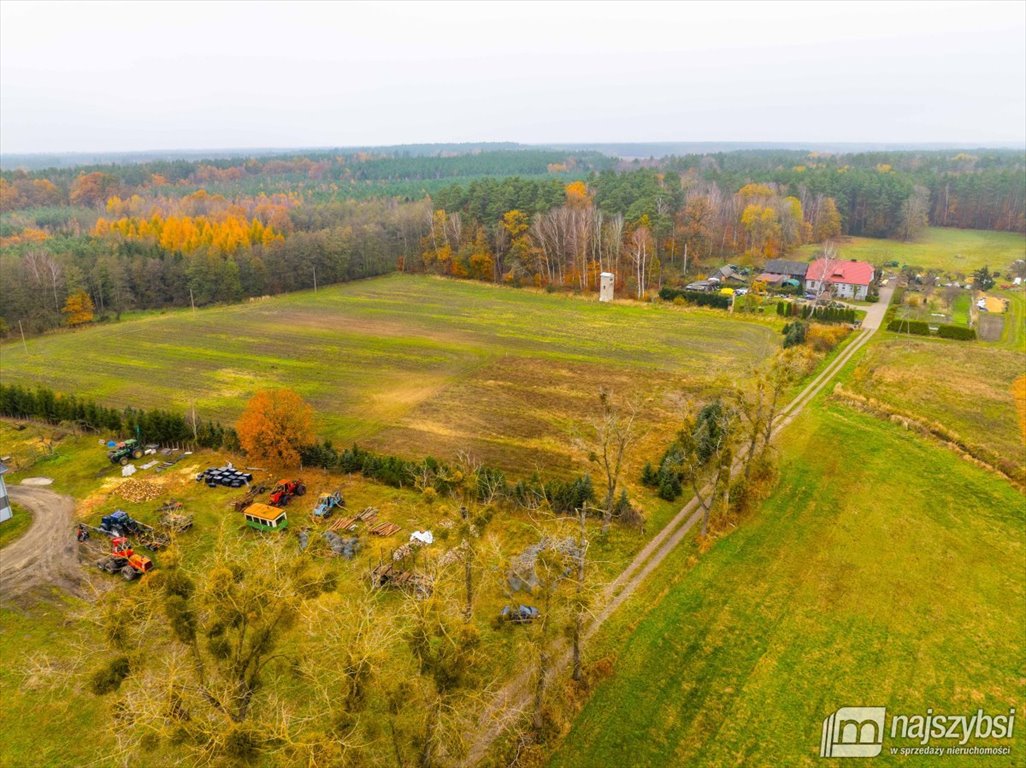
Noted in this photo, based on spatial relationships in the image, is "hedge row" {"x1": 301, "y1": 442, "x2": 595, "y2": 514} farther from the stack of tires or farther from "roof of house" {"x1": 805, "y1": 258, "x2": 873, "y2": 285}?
"roof of house" {"x1": 805, "y1": 258, "x2": 873, "y2": 285}

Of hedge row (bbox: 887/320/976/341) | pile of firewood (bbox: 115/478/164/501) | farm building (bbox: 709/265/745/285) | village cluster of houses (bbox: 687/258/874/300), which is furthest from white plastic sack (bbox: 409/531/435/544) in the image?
farm building (bbox: 709/265/745/285)

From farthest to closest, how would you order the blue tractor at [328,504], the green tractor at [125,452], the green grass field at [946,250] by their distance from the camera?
the green grass field at [946,250], the green tractor at [125,452], the blue tractor at [328,504]

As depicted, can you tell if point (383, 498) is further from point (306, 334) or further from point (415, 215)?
point (415, 215)

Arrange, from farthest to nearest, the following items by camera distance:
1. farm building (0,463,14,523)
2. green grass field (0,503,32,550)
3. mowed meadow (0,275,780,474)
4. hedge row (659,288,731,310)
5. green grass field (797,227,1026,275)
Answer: green grass field (797,227,1026,275), hedge row (659,288,731,310), mowed meadow (0,275,780,474), farm building (0,463,14,523), green grass field (0,503,32,550)

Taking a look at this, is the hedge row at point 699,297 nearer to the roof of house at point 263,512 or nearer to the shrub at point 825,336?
the shrub at point 825,336

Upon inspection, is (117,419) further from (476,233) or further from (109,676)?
(476,233)

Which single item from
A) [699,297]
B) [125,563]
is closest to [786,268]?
[699,297]

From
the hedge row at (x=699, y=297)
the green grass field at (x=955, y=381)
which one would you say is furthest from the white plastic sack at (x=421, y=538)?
the hedge row at (x=699, y=297)
